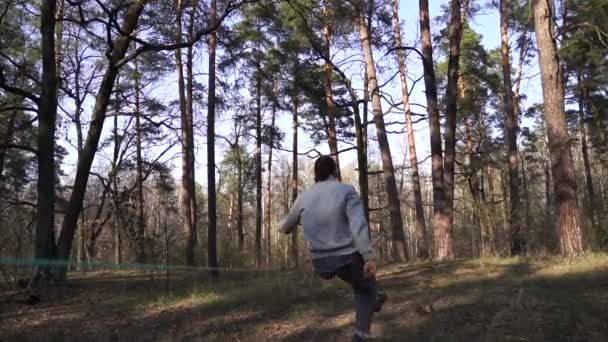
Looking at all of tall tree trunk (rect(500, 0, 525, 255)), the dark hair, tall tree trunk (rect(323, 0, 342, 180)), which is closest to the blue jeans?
the dark hair

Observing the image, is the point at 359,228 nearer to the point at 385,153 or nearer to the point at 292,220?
the point at 292,220

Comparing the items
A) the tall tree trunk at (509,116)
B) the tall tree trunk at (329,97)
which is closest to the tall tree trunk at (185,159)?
the tall tree trunk at (329,97)

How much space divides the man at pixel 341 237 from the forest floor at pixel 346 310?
1151 mm

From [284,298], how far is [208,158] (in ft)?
26.0

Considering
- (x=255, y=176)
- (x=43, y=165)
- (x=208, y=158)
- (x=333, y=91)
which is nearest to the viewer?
(x=43, y=165)

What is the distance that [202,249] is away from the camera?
16578 millimetres

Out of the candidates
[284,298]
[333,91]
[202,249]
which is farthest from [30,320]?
[333,91]

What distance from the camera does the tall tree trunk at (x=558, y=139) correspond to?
9.03 meters

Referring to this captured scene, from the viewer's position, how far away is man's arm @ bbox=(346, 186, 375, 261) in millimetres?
4035

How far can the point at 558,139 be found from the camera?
9.45m

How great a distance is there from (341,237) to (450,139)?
9825 millimetres

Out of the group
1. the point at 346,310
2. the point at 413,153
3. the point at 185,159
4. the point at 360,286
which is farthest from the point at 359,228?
the point at 413,153

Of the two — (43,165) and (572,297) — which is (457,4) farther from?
(43,165)

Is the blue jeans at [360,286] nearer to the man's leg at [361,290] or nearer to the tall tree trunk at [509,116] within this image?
the man's leg at [361,290]
